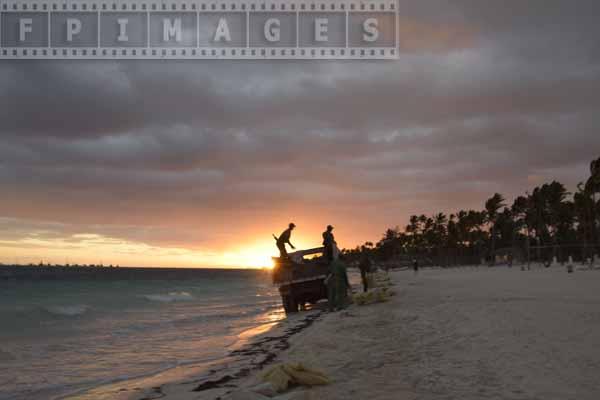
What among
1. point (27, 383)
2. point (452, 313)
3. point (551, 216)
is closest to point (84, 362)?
point (27, 383)

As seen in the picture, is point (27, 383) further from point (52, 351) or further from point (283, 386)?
point (283, 386)

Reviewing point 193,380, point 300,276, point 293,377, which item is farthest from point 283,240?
point 293,377

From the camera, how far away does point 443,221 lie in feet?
470

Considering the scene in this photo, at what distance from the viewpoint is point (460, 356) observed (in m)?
7.56

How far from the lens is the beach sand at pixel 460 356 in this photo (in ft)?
19.5

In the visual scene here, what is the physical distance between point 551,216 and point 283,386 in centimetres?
9562

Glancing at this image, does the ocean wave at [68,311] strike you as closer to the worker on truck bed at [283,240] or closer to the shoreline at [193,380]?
the worker on truck bed at [283,240]

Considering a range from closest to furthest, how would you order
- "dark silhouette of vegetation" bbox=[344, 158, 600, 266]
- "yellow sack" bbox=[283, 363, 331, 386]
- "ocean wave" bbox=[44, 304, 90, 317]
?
"yellow sack" bbox=[283, 363, 331, 386] → "ocean wave" bbox=[44, 304, 90, 317] → "dark silhouette of vegetation" bbox=[344, 158, 600, 266]

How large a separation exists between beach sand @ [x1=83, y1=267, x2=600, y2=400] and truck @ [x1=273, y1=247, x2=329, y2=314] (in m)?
7.94

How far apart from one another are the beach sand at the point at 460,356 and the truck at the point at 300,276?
7.94 m

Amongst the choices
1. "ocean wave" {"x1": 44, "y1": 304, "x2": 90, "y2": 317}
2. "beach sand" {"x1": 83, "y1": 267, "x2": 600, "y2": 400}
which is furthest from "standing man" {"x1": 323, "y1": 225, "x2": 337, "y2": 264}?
"ocean wave" {"x1": 44, "y1": 304, "x2": 90, "y2": 317}

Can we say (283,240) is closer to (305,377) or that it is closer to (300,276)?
(300,276)

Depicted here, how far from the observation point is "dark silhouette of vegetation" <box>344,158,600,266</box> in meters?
70.4

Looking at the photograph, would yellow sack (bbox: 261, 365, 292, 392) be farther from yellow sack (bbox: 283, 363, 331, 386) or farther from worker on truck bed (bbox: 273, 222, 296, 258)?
worker on truck bed (bbox: 273, 222, 296, 258)
